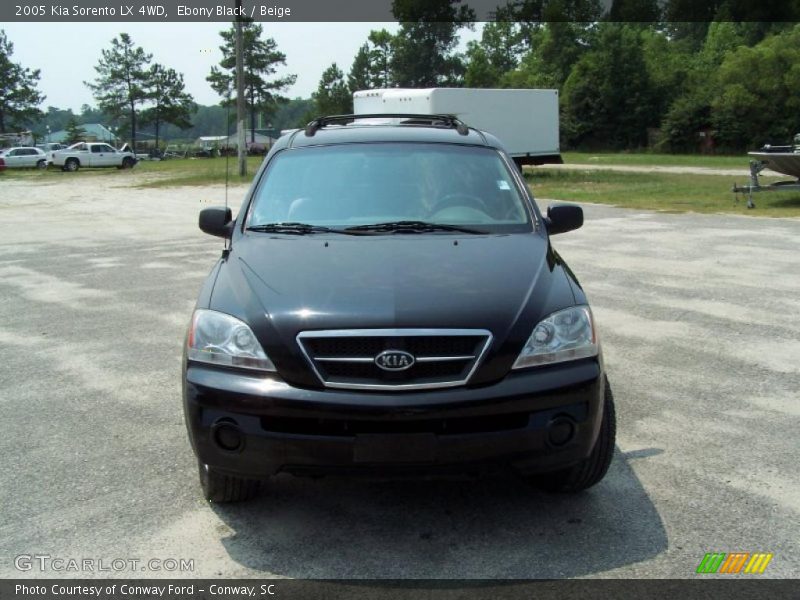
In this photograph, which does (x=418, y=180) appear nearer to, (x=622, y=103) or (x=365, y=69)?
(x=622, y=103)

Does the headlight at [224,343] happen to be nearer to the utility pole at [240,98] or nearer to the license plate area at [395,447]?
the license plate area at [395,447]

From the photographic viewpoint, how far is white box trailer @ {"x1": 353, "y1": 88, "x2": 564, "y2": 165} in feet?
98.0

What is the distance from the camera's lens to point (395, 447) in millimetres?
3094

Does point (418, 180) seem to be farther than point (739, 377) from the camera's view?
No

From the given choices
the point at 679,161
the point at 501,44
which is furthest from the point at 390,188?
the point at 501,44

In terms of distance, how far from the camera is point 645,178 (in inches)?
1101

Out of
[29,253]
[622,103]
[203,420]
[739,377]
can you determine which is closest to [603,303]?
[739,377]

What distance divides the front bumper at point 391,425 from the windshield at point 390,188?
1.32 m

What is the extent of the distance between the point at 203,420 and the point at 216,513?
2.10 feet

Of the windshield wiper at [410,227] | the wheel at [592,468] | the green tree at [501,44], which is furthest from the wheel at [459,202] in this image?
the green tree at [501,44]

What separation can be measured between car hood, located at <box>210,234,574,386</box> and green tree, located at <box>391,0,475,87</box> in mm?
86726

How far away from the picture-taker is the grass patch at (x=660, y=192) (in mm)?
17312

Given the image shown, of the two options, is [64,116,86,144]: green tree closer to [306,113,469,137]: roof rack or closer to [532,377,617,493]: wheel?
[306,113,469,137]: roof rack

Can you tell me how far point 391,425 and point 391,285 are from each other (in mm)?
642
